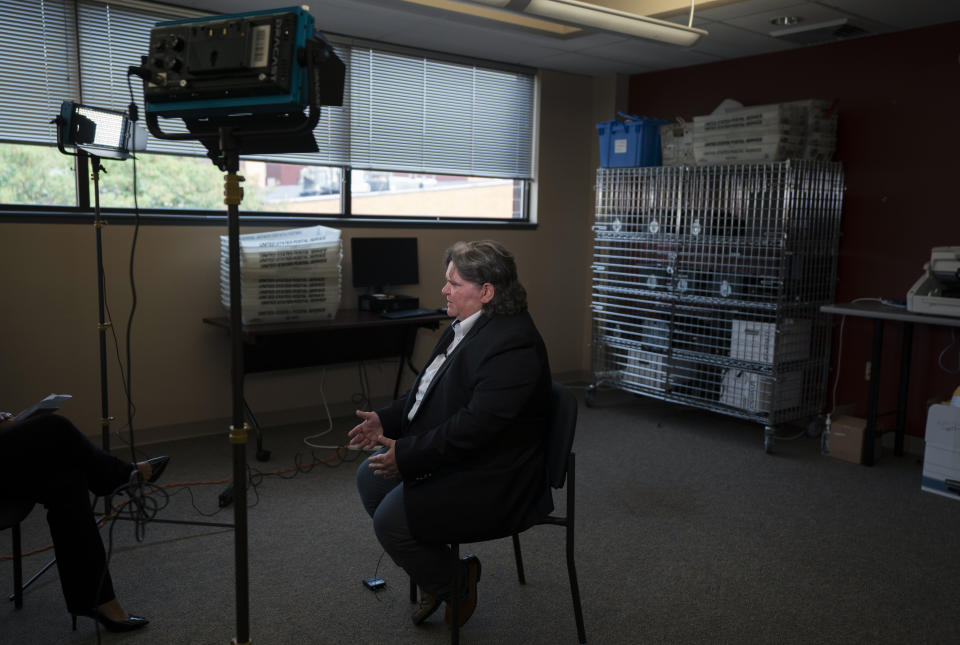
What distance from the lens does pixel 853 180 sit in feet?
15.3

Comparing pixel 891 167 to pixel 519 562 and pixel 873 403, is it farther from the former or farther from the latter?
pixel 519 562

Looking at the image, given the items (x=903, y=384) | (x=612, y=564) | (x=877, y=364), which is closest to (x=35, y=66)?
(x=612, y=564)

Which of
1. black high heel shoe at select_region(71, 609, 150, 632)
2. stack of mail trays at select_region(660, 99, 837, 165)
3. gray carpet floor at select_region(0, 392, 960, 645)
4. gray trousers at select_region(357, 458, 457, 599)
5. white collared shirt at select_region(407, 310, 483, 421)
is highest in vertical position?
stack of mail trays at select_region(660, 99, 837, 165)

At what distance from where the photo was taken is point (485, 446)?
7.02ft

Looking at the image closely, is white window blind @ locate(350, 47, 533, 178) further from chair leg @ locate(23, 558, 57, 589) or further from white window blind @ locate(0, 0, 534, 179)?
chair leg @ locate(23, 558, 57, 589)

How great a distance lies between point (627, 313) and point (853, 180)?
5.47 feet

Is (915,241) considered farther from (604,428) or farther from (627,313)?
(604,428)

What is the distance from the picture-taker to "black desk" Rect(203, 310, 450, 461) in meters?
4.12

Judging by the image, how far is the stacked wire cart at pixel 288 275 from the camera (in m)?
4.02

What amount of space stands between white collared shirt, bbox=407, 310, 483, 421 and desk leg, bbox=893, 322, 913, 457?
9.96 feet

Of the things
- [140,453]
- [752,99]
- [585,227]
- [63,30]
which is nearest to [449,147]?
[585,227]

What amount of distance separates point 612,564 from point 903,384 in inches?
92.9

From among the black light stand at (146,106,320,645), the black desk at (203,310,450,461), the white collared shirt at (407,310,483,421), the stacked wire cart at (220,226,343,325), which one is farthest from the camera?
the black desk at (203,310,450,461)

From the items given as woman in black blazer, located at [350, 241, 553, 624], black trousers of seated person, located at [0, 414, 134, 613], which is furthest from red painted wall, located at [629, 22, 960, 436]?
black trousers of seated person, located at [0, 414, 134, 613]
